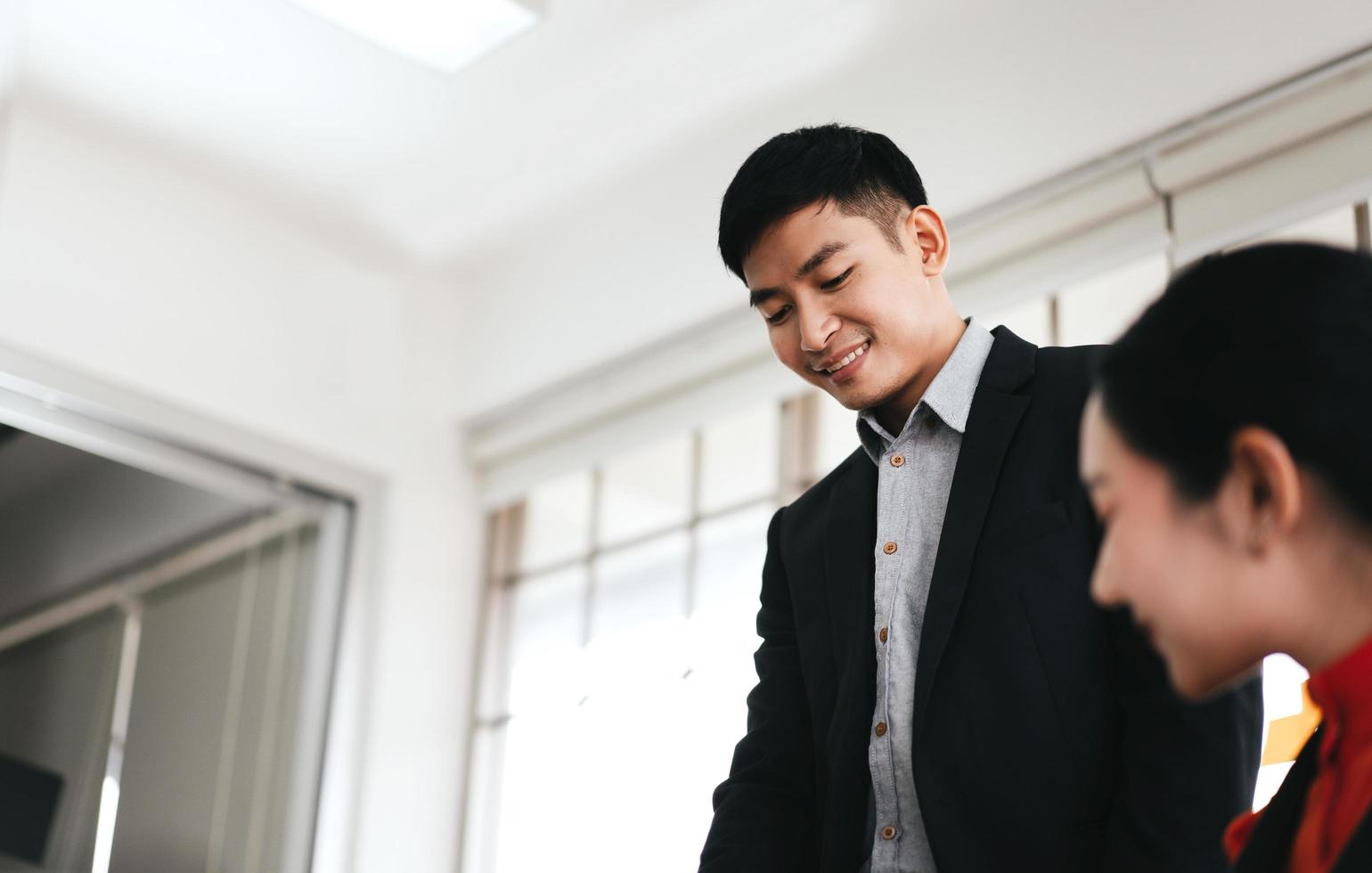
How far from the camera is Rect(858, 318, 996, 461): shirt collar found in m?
1.55

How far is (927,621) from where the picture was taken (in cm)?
142

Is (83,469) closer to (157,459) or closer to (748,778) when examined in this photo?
(157,459)

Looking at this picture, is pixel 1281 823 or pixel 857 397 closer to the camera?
pixel 1281 823

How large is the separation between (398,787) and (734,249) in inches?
103

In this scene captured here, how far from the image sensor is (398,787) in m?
3.90

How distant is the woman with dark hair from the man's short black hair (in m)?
0.77

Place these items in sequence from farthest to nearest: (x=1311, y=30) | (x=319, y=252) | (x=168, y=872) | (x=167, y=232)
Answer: (x=319, y=252), (x=167, y=232), (x=168, y=872), (x=1311, y=30)

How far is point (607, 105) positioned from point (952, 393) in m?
2.26

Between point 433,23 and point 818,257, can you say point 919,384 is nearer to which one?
point 818,257


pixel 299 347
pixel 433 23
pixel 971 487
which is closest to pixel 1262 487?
pixel 971 487

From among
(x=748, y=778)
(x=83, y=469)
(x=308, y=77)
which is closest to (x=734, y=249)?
(x=748, y=778)

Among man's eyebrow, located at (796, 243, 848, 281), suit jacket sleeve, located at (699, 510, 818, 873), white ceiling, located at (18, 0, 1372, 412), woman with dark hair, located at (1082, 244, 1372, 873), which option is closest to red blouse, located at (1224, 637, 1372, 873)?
woman with dark hair, located at (1082, 244, 1372, 873)

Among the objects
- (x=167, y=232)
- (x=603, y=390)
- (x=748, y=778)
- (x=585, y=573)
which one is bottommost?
(x=748, y=778)

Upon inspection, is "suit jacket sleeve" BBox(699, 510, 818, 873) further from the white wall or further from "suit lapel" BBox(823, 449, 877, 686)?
the white wall
